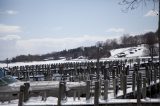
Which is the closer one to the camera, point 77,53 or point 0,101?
point 0,101

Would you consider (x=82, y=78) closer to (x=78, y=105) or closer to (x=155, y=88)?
(x=155, y=88)

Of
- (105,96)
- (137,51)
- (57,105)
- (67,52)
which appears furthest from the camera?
(67,52)

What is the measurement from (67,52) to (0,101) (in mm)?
163529

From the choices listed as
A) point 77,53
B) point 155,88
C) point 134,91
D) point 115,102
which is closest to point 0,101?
point 115,102

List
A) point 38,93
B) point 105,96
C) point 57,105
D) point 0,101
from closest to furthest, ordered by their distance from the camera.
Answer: point 57,105
point 105,96
point 0,101
point 38,93

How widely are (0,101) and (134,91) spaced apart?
854 cm

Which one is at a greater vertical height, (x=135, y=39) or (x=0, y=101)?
(x=135, y=39)

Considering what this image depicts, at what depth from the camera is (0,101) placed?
1789 cm

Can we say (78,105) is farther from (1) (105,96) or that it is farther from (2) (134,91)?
(2) (134,91)

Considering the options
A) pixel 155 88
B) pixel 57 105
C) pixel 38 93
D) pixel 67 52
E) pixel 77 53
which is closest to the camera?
pixel 57 105

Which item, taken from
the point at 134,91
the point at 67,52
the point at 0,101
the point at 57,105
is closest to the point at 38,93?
the point at 0,101

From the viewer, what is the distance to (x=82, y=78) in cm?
3159

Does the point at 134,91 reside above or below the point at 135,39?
below

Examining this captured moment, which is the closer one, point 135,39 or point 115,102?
point 115,102
